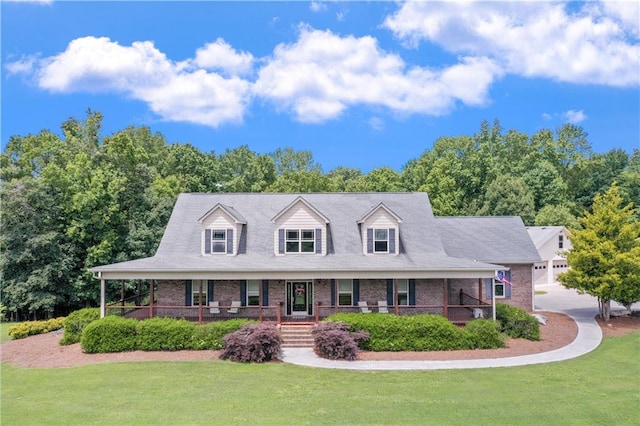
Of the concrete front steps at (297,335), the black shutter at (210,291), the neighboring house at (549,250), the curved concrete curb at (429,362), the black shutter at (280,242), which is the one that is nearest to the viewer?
the curved concrete curb at (429,362)

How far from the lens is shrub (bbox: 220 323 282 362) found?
704 inches

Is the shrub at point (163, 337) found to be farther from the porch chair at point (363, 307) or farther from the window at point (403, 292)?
the window at point (403, 292)

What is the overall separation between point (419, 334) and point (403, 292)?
13.3 ft

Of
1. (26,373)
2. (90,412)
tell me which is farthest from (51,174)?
(90,412)

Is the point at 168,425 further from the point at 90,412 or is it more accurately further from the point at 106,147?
the point at 106,147

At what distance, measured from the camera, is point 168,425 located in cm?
1131

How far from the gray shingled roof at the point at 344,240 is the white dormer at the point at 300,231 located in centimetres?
51

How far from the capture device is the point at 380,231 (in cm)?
2428

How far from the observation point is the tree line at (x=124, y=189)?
98.6 feet

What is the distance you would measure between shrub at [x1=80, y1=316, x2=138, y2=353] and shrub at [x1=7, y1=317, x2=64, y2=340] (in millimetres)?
6460

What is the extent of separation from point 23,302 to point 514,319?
2766cm

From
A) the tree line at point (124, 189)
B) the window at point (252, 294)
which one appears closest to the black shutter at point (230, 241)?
the window at point (252, 294)

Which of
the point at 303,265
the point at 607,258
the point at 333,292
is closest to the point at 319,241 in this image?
the point at 303,265

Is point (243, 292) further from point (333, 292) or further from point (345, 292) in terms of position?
point (345, 292)
